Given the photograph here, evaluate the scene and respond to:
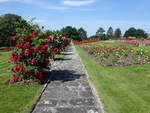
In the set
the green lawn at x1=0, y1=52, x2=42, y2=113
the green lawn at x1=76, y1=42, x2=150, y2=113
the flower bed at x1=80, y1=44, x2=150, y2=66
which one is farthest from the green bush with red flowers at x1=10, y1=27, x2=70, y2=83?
the flower bed at x1=80, y1=44, x2=150, y2=66

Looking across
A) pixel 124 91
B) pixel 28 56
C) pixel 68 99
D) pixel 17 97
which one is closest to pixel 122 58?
pixel 124 91

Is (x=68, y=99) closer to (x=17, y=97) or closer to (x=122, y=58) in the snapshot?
(x=17, y=97)

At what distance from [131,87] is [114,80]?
1162 mm

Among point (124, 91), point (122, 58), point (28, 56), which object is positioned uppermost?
point (28, 56)

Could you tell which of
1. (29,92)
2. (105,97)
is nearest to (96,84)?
(105,97)

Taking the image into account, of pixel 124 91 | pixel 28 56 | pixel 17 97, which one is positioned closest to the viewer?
pixel 17 97

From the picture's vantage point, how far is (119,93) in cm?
614

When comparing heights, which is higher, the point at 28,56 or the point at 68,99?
the point at 28,56

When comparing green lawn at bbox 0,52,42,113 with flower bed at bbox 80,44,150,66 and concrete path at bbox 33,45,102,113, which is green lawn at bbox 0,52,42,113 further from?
flower bed at bbox 80,44,150,66

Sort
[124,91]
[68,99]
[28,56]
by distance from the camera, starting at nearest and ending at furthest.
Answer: [68,99], [124,91], [28,56]

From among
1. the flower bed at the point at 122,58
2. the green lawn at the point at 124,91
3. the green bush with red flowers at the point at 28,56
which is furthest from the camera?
the flower bed at the point at 122,58

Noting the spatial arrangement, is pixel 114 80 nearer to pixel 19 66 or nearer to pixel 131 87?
pixel 131 87

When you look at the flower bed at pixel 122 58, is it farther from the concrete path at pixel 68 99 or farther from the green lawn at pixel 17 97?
the green lawn at pixel 17 97

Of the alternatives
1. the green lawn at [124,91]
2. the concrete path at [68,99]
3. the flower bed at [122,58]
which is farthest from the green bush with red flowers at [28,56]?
the flower bed at [122,58]
